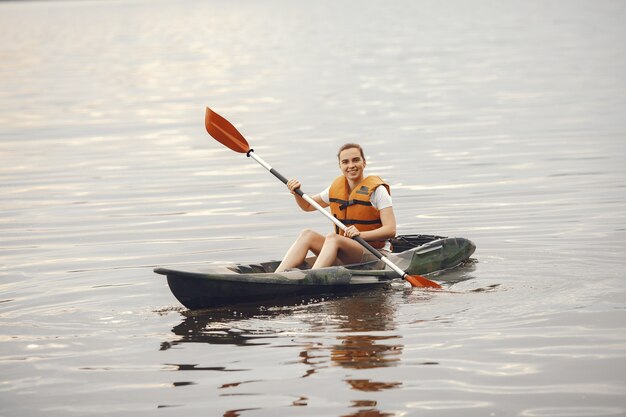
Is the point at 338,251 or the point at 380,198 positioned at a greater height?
the point at 380,198

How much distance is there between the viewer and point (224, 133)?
9.35 m

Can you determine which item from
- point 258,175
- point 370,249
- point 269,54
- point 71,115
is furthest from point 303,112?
point 269,54

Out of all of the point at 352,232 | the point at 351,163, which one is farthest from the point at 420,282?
the point at 351,163

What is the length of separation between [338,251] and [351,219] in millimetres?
342

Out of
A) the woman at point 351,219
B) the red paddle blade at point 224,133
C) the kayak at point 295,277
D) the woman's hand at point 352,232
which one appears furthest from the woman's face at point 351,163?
the red paddle blade at point 224,133

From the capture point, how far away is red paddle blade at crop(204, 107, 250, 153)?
30.6 feet

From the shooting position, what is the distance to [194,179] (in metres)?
14.0

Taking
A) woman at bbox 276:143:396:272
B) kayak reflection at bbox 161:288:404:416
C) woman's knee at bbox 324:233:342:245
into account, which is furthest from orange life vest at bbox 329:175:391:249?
kayak reflection at bbox 161:288:404:416

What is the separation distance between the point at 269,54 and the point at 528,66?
12.3m

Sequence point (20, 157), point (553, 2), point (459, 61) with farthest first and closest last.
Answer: point (553, 2) → point (459, 61) → point (20, 157)

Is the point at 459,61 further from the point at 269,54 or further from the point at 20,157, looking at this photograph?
the point at 20,157

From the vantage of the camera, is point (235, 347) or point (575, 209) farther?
point (575, 209)

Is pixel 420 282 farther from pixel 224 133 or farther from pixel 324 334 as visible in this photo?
pixel 224 133

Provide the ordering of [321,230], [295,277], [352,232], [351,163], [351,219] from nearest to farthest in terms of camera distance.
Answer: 1. [295,277]
2. [352,232]
3. [351,163]
4. [351,219]
5. [321,230]
